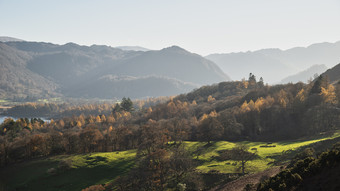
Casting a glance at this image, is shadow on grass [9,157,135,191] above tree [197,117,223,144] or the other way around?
the other way around

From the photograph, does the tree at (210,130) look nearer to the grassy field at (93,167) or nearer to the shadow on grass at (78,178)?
the grassy field at (93,167)

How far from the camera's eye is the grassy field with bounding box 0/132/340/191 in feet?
242

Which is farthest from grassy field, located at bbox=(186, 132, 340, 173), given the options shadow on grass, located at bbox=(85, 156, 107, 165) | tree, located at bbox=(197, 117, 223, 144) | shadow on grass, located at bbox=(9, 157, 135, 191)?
shadow on grass, located at bbox=(85, 156, 107, 165)

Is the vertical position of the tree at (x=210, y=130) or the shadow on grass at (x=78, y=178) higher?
the tree at (x=210, y=130)

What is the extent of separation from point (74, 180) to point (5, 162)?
48080 mm

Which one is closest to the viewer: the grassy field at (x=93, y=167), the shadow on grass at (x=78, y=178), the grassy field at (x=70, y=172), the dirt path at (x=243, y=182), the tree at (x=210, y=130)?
the dirt path at (x=243, y=182)

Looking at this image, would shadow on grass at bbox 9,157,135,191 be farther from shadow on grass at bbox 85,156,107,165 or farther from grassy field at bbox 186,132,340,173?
grassy field at bbox 186,132,340,173

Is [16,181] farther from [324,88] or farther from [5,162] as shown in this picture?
[324,88]

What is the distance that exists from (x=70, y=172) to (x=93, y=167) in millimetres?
8327

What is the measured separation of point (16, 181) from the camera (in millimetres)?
84312

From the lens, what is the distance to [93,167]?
88812mm

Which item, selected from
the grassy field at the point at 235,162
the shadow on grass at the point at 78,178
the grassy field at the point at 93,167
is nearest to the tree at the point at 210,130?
the grassy field at the point at 93,167

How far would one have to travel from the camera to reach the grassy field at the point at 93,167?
242 feet

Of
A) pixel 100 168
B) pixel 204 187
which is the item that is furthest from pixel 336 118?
pixel 100 168
